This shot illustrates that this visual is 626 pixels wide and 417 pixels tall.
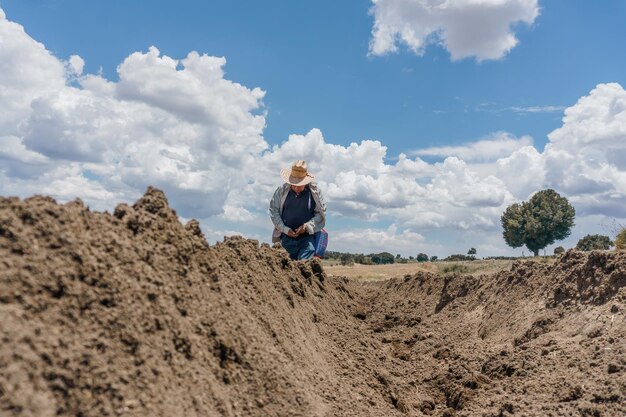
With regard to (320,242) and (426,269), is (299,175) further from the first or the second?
(426,269)

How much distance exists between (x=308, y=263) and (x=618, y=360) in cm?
540

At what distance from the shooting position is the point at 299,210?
32.3 ft

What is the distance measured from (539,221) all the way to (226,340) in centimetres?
4853

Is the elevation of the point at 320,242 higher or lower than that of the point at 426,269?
higher

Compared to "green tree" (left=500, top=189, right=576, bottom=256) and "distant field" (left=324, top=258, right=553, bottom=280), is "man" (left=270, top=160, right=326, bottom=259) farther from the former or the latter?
"green tree" (left=500, top=189, right=576, bottom=256)

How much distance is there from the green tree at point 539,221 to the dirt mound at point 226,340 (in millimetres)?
42269

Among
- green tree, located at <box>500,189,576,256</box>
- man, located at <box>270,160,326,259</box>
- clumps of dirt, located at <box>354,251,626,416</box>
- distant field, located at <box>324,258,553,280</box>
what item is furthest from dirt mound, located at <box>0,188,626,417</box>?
green tree, located at <box>500,189,576,256</box>

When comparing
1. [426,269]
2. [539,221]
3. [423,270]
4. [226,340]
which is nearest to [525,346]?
[226,340]

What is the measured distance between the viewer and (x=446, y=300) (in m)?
11.7

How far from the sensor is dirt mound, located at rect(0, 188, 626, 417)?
2715mm

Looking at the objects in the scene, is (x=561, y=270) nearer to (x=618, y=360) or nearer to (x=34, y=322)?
(x=618, y=360)

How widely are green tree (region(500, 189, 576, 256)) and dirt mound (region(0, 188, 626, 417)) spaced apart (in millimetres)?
42269

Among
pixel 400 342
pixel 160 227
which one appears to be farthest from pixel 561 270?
pixel 160 227

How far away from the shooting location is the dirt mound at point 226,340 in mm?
2715
